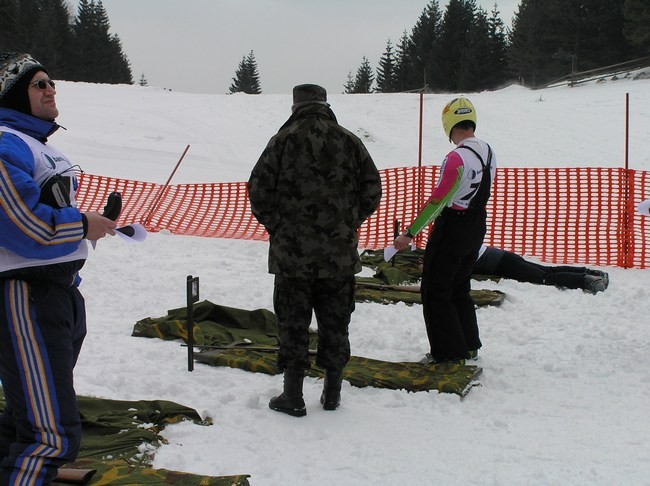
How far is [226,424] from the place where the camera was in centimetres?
357

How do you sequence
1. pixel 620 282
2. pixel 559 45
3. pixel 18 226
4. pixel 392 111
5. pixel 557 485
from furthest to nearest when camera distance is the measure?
1. pixel 559 45
2. pixel 392 111
3. pixel 620 282
4. pixel 557 485
5. pixel 18 226

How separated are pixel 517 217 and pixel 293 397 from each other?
700 centimetres

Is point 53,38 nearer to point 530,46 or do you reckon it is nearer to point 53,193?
point 530,46

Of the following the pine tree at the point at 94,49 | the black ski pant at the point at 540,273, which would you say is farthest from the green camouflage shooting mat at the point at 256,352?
the pine tree at the point at 94,49

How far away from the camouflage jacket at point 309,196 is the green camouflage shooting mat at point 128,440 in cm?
98

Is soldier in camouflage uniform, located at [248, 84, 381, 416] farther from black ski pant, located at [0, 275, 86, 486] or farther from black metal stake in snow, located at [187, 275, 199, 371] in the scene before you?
black ski pant, located at [0, 275, 86, 486]

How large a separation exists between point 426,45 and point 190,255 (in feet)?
181

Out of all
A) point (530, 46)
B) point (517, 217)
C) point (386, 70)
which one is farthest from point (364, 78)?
point (517, 217)

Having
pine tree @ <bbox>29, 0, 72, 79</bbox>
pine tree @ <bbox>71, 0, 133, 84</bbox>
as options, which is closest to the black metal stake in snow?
pine tree @ <bbox>29, 0, 72, 79</bbox>

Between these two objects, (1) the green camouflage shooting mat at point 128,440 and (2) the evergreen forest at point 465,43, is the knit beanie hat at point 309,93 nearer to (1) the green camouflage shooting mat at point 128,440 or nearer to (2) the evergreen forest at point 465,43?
(1) the green camouflage shooting mat at point 128,440

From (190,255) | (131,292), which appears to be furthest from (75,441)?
(190,255)

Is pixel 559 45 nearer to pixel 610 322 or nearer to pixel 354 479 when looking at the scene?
pixel 610 322

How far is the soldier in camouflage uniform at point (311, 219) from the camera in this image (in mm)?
3562

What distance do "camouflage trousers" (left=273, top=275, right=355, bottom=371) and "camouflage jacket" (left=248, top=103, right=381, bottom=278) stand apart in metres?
0.12
